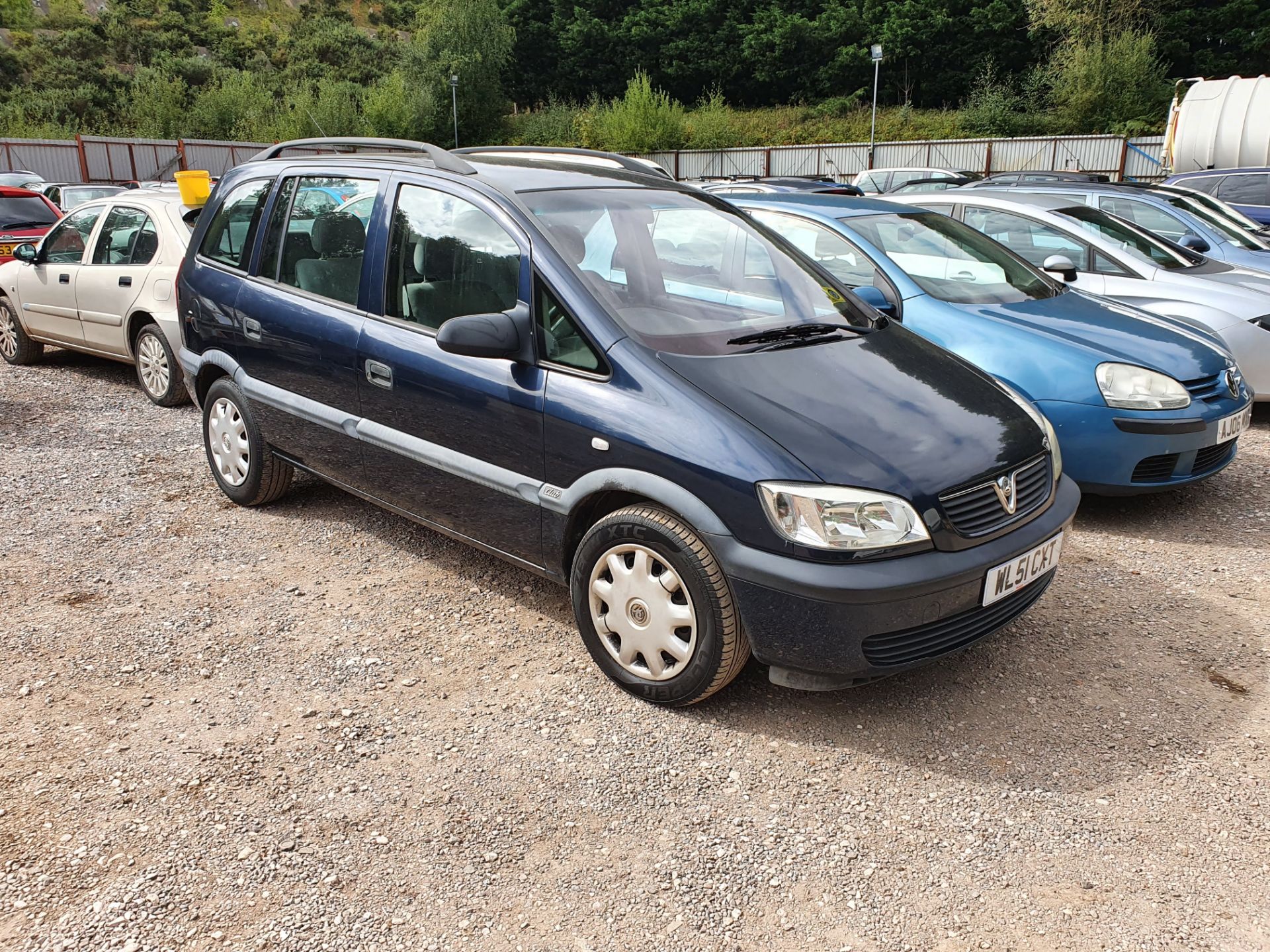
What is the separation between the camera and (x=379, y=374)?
12.6 ft

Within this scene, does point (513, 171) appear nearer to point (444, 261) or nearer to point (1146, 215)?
point (444, 261)

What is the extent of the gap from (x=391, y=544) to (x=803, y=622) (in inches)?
95.8

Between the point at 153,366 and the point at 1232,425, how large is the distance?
7.03m

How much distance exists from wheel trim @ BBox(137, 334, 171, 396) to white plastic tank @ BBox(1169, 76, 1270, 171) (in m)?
17.2

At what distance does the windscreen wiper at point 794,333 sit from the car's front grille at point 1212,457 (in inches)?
88.7

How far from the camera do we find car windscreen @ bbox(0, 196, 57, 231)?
11273mm

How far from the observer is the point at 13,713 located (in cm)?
318

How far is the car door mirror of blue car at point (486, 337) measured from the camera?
10.6 feet

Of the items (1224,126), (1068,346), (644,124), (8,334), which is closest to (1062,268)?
(1068,346)

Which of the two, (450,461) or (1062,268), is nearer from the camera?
(450,461)

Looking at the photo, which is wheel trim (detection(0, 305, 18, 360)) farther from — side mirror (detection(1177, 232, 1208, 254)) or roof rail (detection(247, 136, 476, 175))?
side mirror (detection(1177, 232, 1208, 254))

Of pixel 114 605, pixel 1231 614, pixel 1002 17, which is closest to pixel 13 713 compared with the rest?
pixel 114 605

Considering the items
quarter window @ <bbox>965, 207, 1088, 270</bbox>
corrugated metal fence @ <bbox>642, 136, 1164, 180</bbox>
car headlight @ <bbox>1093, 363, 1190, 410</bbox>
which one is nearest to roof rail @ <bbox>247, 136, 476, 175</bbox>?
Answer: car headlight @ <bbox>1093, 363, 1190, 410</bbox>

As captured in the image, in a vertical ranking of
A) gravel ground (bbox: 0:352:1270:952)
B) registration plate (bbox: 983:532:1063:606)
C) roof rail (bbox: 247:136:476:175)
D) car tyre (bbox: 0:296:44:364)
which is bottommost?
gravel ground (bbox: 0:352:1270:952)
